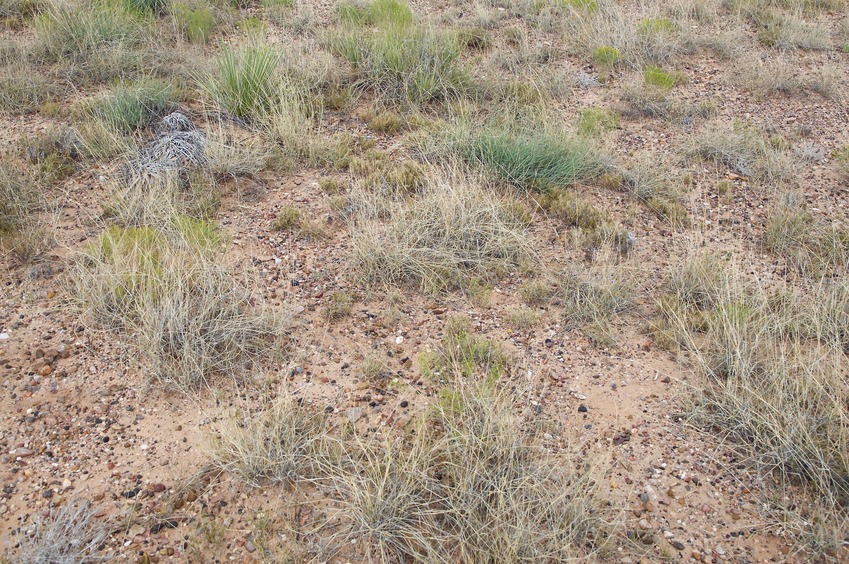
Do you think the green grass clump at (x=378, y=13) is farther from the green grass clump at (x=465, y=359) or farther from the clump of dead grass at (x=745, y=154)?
the green grass clump at (x=465, y=359)

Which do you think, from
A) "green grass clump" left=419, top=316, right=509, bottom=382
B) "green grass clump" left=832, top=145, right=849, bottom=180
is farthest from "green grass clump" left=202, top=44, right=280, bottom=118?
"green grass clump" left=832, top=145, right=849, bottom=180

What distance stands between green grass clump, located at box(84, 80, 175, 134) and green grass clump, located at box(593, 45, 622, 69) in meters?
4.24

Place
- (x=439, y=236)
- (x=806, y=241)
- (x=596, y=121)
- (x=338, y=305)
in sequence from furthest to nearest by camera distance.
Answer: (x=596, y=121) → (x=806, y=241) → (x=439, y=236) → (x=338, y=305)

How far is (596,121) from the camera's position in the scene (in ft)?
19.2

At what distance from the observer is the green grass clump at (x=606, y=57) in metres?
6.82

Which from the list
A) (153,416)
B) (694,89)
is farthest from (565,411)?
(694,89)

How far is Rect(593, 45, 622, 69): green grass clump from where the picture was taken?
682 centimetres

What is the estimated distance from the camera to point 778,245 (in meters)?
4.75

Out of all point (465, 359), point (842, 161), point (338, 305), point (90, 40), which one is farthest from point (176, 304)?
point (842, 161)

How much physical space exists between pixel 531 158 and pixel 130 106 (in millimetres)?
3287

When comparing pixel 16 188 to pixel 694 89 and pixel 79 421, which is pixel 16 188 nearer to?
pixel 79 421

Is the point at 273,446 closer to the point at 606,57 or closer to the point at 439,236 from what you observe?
the point at 439,236

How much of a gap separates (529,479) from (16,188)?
4077 millimetres

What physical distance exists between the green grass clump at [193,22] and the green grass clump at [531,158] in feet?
11.0
